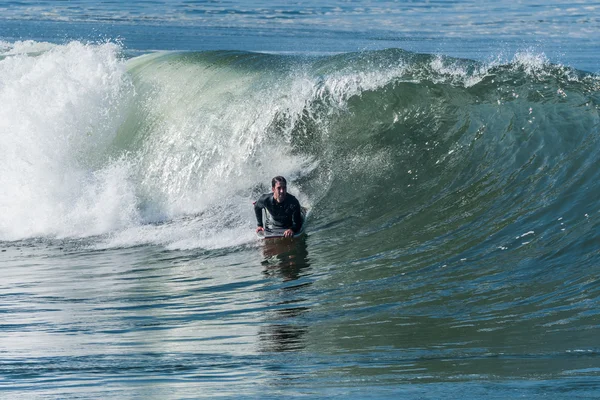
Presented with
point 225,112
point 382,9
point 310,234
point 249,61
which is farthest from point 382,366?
point 382,9

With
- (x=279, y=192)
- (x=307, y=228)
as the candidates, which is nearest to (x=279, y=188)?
(x=279, y=192)

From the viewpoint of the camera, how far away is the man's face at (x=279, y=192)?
10.1 metres

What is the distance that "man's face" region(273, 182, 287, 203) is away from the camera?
10.1m

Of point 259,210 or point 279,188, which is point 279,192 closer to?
point 279,188

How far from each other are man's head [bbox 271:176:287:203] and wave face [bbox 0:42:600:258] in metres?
0.68

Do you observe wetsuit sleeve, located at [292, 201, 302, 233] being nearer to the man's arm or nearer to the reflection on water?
the reflection on water

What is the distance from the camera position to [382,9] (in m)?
49.3

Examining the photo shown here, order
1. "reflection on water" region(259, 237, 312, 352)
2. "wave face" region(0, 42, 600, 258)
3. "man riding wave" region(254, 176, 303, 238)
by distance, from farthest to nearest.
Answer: "man riding wave" region(254, 176, 303, 238) → "wave face" region(0, 42, 600, 258) → "reflection on water" region(259, 237, 312, 352)

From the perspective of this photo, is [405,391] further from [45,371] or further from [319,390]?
[45,371]

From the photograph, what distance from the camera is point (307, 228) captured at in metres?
10.9

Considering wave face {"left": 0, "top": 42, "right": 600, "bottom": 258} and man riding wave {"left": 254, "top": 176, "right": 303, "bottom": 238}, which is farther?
man riding wave {"left": 254, "top": 176, "right": 303, "bottom": 238}

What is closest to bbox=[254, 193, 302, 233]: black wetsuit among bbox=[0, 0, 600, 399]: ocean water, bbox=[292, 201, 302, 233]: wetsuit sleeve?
bbox=[292, 201, 302, 233]: wetsuit sleeve

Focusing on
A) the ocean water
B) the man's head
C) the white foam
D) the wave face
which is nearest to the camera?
the ocean water

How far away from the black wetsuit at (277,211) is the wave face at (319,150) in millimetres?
402
